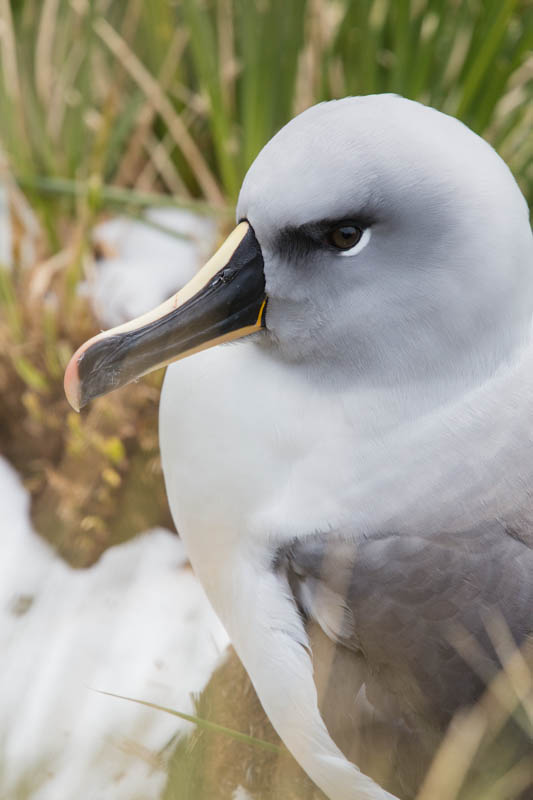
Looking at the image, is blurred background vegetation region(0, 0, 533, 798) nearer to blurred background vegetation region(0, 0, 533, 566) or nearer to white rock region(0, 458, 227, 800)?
blurred background vegetation region(0, 0, 533, 566)

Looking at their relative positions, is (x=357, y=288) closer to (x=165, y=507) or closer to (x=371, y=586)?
(x=371, y=586)

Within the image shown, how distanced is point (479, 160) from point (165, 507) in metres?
1.39

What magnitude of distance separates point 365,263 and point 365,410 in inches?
9.8

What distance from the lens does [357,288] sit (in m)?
1.62

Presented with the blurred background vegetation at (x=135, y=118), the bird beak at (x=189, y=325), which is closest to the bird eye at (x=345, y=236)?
the bird beak at (x=189, y=325)

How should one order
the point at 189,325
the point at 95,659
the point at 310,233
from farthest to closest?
1. the point at 95,659
2. the point at 189,325
3. the point at 310,233

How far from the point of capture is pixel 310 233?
1584 millimetres

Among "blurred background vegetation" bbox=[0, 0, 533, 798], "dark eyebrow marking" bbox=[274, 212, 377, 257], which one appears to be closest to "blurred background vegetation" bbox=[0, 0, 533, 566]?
"blurred background vegetation" bbox=[0, 0, 533, 798]

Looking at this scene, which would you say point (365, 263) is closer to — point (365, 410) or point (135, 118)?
point (365, 410)

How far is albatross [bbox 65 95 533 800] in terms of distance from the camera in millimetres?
1572

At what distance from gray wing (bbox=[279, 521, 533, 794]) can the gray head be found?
286mm

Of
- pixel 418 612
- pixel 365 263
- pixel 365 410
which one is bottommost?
pixel 418 612

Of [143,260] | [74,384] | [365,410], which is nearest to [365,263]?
[365,410]

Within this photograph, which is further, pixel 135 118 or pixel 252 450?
pixel 135 118
